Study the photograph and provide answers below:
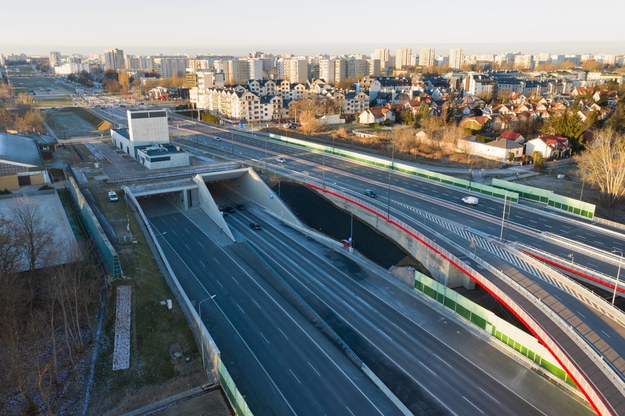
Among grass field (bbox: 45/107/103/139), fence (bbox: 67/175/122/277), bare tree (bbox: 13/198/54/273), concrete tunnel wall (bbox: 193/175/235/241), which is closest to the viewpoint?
bare tree (bbox: 13/198/54/273)

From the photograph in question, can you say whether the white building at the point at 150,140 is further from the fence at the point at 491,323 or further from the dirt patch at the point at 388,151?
the fence at the point at 491,323

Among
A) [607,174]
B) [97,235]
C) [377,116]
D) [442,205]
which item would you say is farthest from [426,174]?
[377,116]

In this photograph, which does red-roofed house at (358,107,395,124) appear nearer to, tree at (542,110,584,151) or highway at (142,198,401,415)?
tree at (542,110,584,151)

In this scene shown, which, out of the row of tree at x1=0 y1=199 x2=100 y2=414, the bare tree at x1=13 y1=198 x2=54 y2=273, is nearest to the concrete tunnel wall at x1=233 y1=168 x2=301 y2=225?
the row of tree at x1=0 y1=199 x2=100 y2=414

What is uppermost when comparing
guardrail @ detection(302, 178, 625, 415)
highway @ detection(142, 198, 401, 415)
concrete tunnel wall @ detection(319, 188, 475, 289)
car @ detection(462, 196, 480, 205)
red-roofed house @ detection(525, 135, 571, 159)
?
red-roofed house @ detection(525, 135, 571, 159)

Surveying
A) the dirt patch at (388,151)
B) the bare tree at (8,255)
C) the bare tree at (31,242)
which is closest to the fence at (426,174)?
the dirt patch at (388,151)

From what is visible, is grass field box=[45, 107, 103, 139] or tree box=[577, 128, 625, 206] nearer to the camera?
tree box=[577, 128, 625, 206]

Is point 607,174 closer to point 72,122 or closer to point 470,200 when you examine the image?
point 470,200
